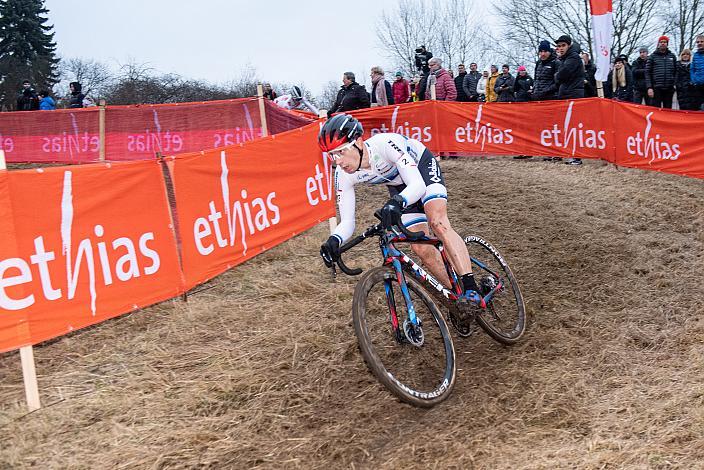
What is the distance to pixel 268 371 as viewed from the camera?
4832 millimetres

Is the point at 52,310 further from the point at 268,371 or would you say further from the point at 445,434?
the point at 445,434

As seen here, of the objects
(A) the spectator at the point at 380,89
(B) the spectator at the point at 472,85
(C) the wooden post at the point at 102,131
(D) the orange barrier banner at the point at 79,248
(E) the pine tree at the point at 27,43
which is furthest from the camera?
(E) the pine tree at the point at 27,43

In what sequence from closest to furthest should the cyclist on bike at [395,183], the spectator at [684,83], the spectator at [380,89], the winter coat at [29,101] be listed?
the cyclist on bike at [395,183], the spectator at [684,83], the spectator at [380,89], the winter coat at [29,101]

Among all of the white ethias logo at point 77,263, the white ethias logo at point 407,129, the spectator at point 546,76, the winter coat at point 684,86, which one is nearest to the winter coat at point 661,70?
the winter coat at point 684,86

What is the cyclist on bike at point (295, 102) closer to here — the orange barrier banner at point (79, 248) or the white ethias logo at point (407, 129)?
the white ethias logo at point (407, 129)

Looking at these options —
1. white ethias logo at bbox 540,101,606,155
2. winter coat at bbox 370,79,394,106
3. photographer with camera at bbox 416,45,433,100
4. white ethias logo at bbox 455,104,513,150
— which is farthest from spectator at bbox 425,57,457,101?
white ethias logo at bbox 540,101,606,155

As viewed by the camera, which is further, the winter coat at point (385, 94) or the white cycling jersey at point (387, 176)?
the winter coat at point (385, 94)

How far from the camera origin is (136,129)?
48.9 ft

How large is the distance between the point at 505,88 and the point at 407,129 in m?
3.57

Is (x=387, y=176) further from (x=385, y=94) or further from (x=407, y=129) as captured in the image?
(x=385, y=94)

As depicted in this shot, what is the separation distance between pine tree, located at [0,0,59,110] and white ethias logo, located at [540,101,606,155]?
4364cm

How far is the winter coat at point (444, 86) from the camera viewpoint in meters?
13.8

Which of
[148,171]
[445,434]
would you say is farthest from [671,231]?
[148,171]

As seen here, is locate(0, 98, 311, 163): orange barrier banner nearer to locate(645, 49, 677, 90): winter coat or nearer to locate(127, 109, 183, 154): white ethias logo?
locate(127, 109, 183, 154): white ethias logo
